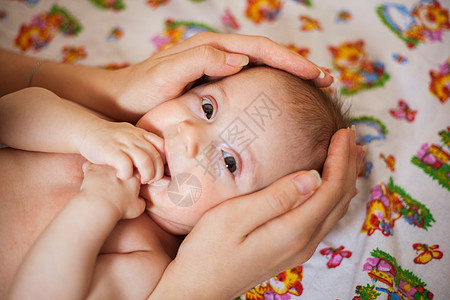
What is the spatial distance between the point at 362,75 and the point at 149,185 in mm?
1433

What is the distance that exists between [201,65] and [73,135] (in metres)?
0.54

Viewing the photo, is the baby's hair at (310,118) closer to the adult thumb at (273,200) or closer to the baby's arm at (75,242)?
the adult thumb at (273,200)

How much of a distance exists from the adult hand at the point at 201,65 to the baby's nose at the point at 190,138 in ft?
0.87

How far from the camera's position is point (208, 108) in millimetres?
1444

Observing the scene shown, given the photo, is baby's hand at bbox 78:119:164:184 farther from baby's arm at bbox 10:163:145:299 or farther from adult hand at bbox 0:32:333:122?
adult hand at bbox 0:32:333:122

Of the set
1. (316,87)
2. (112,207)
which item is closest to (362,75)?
(316,87)

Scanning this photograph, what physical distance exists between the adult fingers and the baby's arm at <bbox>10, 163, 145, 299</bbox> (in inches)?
27.2

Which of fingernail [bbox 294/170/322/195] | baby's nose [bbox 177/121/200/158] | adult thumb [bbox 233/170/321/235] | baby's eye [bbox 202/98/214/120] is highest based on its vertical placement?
baby's eye [bbox 202/98/214/120]

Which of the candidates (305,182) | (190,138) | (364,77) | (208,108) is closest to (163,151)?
(190,138)

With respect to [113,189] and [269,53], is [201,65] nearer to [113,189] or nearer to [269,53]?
[269,53]

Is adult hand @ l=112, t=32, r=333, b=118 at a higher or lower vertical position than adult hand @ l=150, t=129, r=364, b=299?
higher

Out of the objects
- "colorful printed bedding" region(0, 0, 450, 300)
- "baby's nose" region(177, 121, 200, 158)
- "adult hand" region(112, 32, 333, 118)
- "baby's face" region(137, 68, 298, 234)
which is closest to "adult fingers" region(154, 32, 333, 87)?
"adult hand" region(112, 32, 333, 118)

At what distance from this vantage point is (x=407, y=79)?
6.88 ft

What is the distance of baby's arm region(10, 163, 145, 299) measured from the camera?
1.13m
